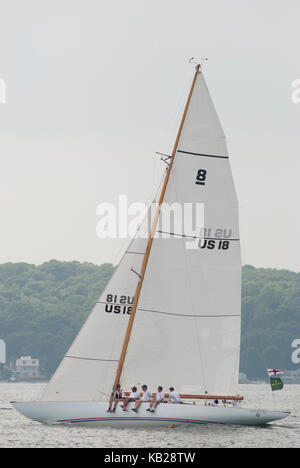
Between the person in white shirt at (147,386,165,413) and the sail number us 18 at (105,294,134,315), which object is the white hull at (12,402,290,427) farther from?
the sail number us 18 at (105,294,134,315)

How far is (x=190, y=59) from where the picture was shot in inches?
1859

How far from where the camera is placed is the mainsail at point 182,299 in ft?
154

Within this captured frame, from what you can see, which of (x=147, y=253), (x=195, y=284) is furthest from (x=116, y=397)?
(x=147, y=253)

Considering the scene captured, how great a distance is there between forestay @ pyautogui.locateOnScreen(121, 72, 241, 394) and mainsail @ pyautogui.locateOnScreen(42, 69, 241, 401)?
4 centimetres

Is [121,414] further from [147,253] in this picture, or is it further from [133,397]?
[147,253]

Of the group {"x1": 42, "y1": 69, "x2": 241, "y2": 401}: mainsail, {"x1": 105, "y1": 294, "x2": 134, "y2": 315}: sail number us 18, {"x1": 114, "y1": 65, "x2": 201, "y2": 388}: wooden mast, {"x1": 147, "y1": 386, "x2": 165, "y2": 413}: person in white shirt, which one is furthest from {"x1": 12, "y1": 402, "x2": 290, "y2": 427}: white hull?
{"x1": 105, "y1": 294, "x2": 134, "y2": 315}: sail number us 18

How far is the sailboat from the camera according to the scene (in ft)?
154

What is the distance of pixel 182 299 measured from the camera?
47531 mm
